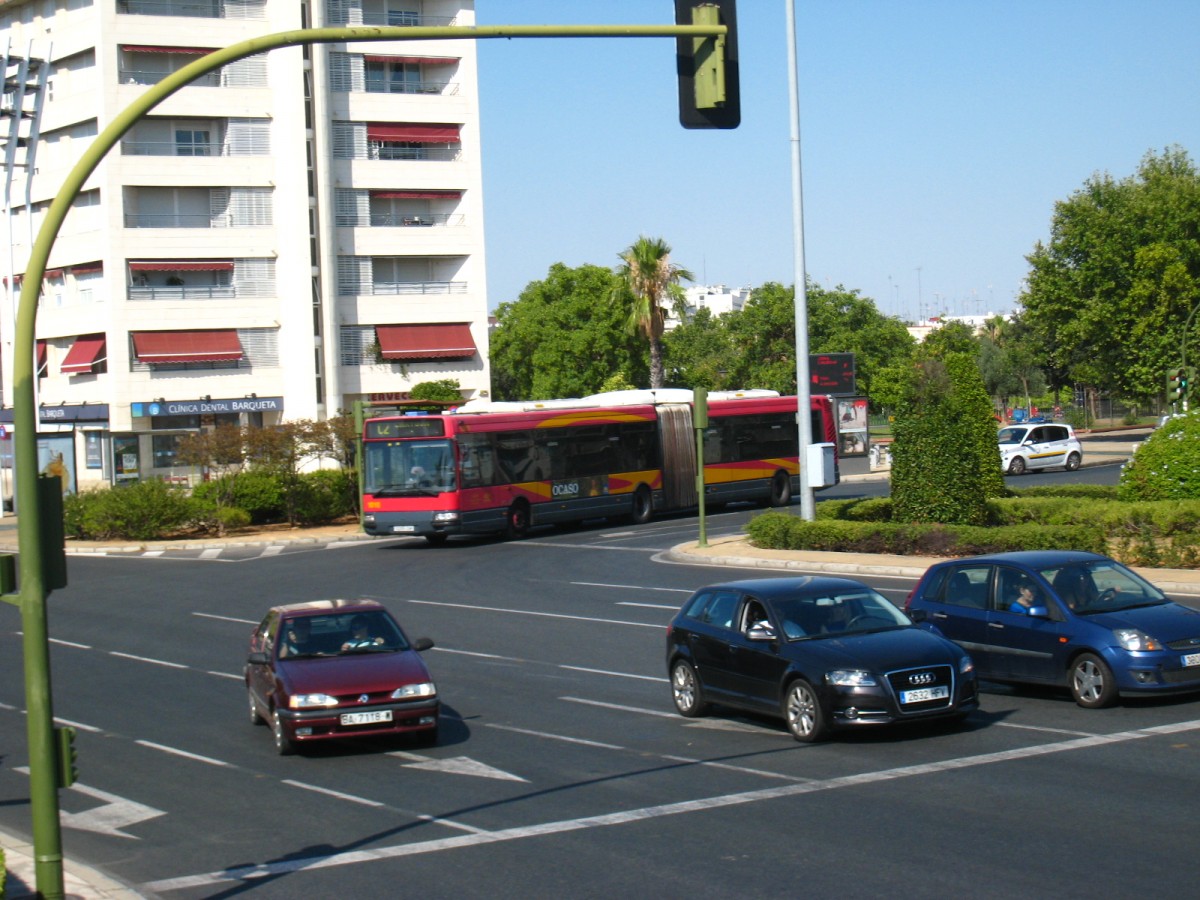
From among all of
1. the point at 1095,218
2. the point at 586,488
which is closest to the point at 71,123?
the point at 586,488

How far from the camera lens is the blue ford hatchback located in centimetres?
1337

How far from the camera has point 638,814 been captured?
1051 centimetres

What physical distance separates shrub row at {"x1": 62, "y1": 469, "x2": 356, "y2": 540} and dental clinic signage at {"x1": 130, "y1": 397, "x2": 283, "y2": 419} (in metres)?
14.4

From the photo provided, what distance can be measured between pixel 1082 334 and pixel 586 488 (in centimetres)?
3965

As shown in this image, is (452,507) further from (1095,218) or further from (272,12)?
(1095,218)

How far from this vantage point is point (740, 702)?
13.9 m

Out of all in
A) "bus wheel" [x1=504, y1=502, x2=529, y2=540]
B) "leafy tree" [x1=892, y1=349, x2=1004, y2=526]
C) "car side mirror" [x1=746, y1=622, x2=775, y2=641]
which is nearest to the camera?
"car side mirror" [x1=746, y1=622, x2=775, y2=641]

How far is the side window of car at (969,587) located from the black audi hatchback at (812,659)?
1.45 m

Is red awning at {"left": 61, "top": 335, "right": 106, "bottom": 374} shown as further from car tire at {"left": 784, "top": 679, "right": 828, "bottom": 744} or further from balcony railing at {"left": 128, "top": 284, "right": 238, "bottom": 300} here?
car tire at {"left": 784, "top": 679, "right": 828, "bottom": 744}

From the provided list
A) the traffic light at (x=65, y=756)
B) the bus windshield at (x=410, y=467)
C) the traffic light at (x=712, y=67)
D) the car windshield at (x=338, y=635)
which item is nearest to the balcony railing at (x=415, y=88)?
the bus windshield at (x=410, y=467)

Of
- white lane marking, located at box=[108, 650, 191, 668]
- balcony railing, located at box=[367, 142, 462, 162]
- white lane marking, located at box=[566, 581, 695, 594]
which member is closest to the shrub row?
white lane marking, located at box=[566, 581, 695, 594]

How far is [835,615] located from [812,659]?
2.92 ft

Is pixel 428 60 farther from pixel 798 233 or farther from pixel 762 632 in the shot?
pixel 762 632

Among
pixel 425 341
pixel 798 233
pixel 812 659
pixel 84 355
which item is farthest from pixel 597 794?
pixel 425 341
